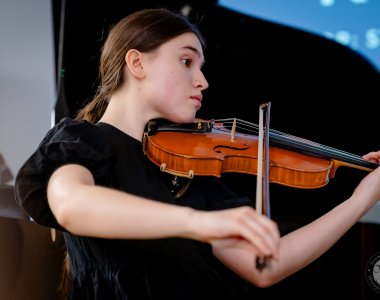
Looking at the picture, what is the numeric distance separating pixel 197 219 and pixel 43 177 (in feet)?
1.06

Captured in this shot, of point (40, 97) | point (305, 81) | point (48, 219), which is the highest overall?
point (305, 81)

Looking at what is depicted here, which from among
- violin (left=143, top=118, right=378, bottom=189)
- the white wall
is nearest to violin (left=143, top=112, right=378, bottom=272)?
violin (left=143, top=118, right=378, bottom=189)

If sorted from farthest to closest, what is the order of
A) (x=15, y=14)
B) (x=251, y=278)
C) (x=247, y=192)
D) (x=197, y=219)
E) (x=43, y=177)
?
(x=15, y=14)
(x=247, y=192)
(x=251, y=278)
(x=43, y=177)
(x=197, y=219)

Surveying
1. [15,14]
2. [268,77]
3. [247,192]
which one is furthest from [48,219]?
[15,14]

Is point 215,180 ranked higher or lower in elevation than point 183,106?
lower

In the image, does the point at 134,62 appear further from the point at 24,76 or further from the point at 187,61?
the point at 24,76

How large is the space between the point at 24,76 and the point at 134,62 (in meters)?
0.95

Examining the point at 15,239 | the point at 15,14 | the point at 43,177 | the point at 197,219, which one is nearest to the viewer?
the point at 197,219

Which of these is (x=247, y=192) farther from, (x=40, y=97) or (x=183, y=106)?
(x=40, y=97)

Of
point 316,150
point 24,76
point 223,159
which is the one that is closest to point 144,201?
point 223,159

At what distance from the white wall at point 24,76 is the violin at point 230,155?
0.90m

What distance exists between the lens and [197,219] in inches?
23.0

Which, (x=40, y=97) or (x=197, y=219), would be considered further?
(x=40, y=97)

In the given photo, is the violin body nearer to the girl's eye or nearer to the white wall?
the girl's eye
